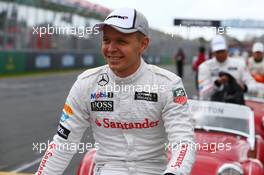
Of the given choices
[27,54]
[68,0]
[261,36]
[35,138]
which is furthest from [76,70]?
[35,138]

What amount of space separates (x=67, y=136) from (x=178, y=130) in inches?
25.0

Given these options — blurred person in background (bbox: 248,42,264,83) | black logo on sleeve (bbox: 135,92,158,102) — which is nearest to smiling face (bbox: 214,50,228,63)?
blurred person in background (bbox: 248,42,264,83)

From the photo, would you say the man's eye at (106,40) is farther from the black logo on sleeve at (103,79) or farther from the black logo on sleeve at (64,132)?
the black logo on sleeve at (64,132)

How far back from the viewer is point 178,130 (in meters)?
2.91

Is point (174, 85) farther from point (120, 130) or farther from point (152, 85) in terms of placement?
point (120, 130)

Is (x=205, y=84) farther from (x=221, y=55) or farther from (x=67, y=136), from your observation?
(x=67, y=136)

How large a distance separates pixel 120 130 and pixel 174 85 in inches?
15.4

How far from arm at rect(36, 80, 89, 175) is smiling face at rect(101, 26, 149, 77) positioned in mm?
284

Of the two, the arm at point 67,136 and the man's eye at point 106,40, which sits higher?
the man's eye at point 106,40

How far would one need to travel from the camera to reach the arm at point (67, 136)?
304 cm

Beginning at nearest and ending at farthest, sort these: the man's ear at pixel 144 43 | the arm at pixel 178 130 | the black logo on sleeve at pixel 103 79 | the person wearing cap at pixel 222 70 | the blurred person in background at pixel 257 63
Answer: the arm at pixel 178 130
the man's ear at pixel 144 43
the black logo on sleeve at pixel 103 79
the person wearing cap at pixel 222 70
the blurred person in background at pixel 257 63

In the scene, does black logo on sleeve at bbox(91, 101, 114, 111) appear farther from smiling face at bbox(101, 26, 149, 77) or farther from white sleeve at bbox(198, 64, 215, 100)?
white sleeve at bbox(198, 64, 215, 100)

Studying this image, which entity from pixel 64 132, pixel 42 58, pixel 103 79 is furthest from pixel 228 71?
pixel 42 58

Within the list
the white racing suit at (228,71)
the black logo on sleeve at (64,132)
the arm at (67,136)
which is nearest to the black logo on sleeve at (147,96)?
the arm at (67,136)
